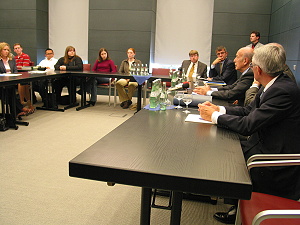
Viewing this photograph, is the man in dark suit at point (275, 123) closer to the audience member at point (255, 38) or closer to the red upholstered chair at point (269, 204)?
the red upholstered chair at point (269, 204)

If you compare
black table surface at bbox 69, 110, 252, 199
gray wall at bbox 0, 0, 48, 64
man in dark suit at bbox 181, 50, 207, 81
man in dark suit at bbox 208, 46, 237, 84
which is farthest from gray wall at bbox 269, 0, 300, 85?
gray wall at bbox 0, 0, 48, 64

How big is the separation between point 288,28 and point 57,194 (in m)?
5.28

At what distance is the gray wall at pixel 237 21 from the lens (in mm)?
7574

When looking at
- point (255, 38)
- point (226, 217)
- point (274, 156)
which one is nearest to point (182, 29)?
point (255, 38)

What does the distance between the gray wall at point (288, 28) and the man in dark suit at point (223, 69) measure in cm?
105

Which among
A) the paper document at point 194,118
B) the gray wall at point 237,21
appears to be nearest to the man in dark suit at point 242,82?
the paper document at point 194,118

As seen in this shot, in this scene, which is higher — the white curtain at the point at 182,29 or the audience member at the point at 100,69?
the white curtain at the point at 182,29

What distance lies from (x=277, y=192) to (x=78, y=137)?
3.18 m

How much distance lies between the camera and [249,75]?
3.22 meters

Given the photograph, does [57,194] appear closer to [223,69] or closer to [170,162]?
[170,162]

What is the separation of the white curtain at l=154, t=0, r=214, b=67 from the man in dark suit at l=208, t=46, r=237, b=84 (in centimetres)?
206

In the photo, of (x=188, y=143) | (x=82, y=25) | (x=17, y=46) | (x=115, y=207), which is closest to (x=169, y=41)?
(x=82, y=25)

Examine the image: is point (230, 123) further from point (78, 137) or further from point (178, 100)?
point (78, 137)

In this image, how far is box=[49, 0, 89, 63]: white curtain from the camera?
8906 millimetres
